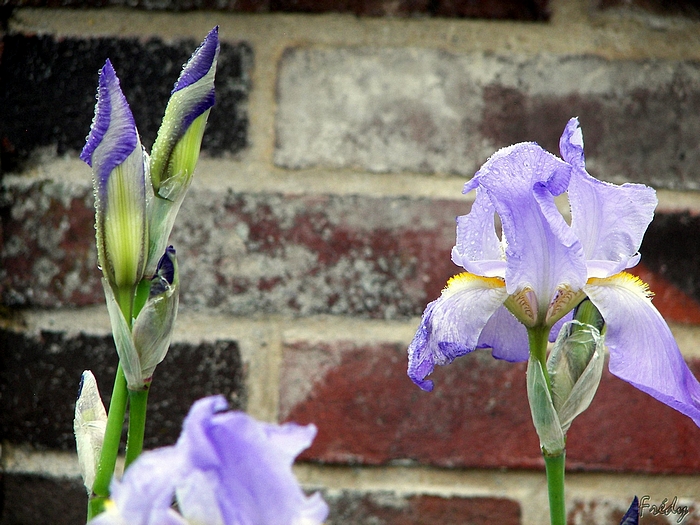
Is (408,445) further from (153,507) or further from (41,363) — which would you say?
(153,507)

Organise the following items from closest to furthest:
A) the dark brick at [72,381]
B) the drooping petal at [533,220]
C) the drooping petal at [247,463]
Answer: the drooping petal at [247,463], the drooping petal at [533,220], the dark brick at [72,381]

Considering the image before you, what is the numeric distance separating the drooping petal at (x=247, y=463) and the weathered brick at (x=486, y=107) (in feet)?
1.33

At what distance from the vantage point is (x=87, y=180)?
52 centimetres

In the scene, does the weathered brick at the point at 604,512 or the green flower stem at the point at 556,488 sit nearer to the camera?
the green flower stem at the point at 556,488

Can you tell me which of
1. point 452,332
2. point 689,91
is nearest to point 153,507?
point 452,332

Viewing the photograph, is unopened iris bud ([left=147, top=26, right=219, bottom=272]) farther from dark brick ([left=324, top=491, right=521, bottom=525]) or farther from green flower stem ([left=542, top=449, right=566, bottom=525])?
dark brick ([left=324, top=491, right=521, bottom=525])

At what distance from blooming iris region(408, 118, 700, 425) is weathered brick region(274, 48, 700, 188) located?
275 mm

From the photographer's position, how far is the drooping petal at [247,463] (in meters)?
0.14

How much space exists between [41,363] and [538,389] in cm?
38

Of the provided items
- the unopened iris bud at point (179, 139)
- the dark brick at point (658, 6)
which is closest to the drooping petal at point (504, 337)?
the unopened iris bud at point (179, 139)

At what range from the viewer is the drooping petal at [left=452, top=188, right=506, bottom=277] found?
27cm

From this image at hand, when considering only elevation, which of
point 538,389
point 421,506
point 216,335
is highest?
point 538,389

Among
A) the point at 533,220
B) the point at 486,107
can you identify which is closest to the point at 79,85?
the point at 486,107

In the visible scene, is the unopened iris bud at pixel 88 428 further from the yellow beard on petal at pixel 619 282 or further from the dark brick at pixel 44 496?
the dark brick at pixel 44 496
